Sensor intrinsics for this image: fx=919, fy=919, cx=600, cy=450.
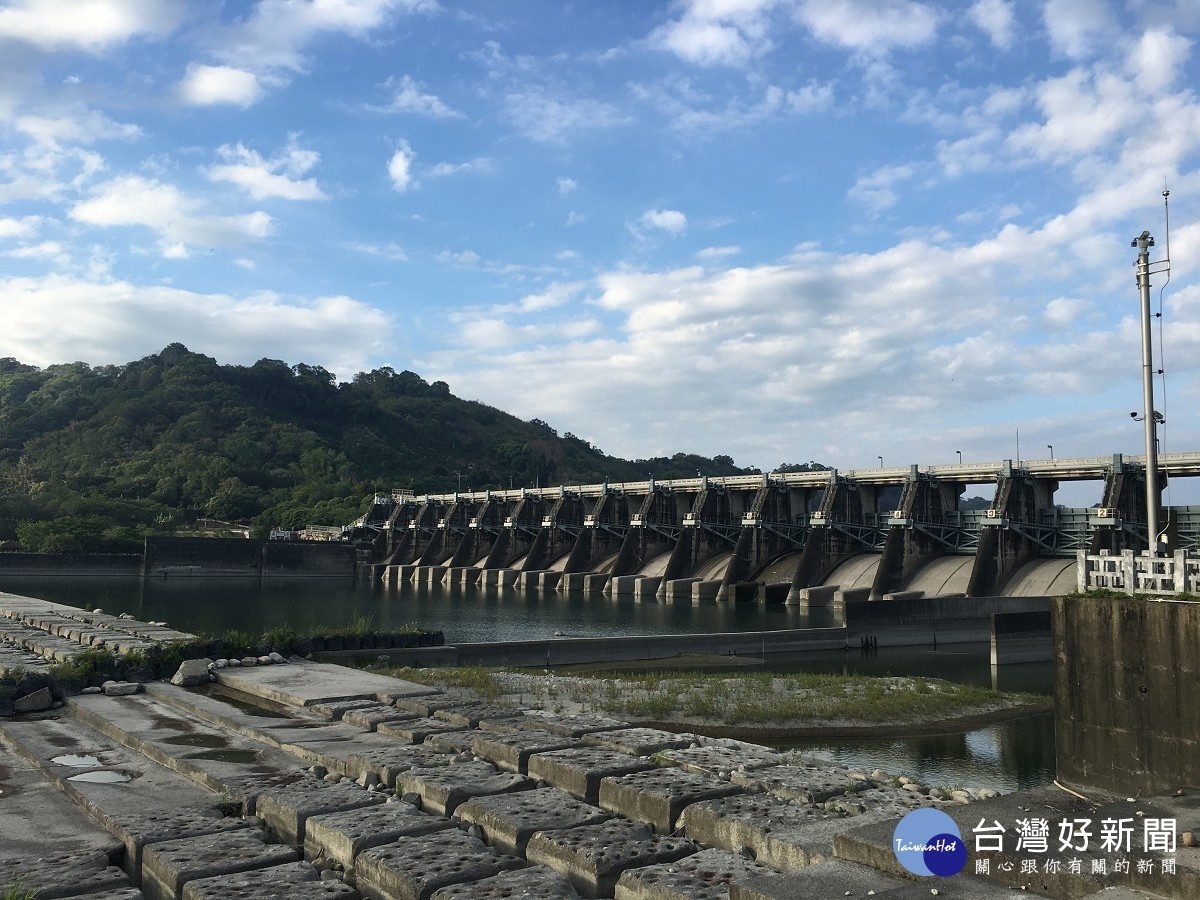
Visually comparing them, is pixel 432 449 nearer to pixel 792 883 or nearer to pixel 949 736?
pixel 949 736

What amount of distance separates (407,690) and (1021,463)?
47.3 meters

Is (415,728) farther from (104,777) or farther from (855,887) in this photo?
(855,887)

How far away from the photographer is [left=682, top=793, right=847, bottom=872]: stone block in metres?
6.48

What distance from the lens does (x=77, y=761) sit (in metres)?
9.80

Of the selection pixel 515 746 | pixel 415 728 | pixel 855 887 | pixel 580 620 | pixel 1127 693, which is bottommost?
pixel 580 620

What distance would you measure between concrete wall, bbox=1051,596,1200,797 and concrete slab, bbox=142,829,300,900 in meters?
9.39

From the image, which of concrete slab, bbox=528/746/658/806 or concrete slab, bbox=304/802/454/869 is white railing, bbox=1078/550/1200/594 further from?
concrete slab, bbox=304/802/454/869

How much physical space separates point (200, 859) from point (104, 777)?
11.7 ft

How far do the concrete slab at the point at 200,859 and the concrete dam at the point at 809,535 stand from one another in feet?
121

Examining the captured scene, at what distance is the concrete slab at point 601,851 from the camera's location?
6277mm

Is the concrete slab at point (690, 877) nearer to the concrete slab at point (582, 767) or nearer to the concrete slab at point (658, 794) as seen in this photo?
the concrete slab at point (658, 794)

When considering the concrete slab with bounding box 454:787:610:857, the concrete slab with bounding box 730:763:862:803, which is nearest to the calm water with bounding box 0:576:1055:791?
the concrete slab with bounding box 730:763:862:803

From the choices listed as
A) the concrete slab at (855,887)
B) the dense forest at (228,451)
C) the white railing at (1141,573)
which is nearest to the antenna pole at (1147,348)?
the white railing at (1141,573)

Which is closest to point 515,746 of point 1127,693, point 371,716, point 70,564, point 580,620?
point 371,716
